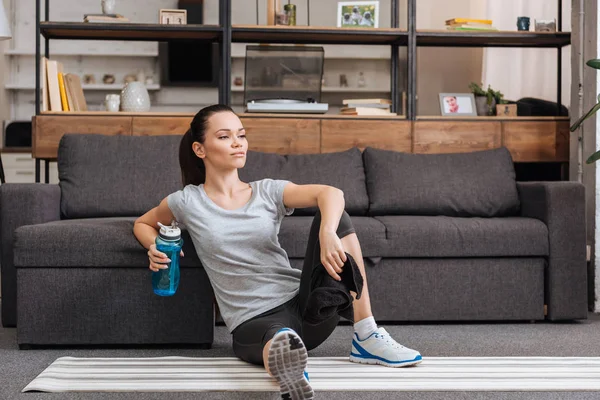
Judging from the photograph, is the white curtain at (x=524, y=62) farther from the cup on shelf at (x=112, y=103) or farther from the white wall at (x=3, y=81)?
the white wall at (x=3, y=81)

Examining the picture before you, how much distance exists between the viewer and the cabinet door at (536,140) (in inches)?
166

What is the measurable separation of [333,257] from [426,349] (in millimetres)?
790

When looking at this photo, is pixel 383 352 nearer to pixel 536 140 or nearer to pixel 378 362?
pixel 378 362

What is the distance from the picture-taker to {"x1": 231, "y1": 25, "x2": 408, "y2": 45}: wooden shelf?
423 centimetres

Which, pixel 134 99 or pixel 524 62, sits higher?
pixel 524 62

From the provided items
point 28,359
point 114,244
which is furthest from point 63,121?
point 28,359

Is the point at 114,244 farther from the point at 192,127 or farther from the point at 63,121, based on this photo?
the point at 63,121

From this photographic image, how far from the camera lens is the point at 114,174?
3.48 m

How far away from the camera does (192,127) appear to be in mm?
2479

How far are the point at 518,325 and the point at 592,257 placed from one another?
639 mm

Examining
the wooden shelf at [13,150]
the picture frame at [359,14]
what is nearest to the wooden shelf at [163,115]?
the picture frame at [359,14]

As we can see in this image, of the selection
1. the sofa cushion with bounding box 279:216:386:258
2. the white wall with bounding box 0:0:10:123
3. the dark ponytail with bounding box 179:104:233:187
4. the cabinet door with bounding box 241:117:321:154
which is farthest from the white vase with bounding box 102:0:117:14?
the white wall with bounding box 0:0:10:123

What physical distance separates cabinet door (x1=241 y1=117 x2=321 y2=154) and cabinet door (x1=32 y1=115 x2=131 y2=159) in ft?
2.07

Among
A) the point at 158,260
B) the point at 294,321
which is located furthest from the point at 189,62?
the point at 294,321
